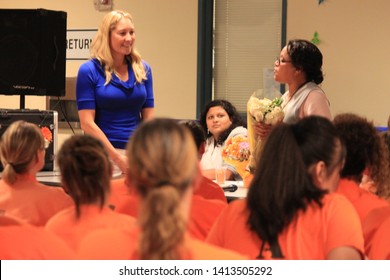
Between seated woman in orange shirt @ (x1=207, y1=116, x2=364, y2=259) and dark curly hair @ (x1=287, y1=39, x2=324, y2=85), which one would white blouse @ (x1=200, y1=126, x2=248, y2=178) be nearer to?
dark curly hair @ (x1=287, y1=39, x2=324, y2=85)

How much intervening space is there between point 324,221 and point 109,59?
7.57ft

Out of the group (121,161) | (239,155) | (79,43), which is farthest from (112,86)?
(79,43)

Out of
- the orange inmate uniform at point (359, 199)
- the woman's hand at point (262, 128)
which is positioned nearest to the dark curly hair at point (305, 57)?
the woman's hand at point (262, 128)

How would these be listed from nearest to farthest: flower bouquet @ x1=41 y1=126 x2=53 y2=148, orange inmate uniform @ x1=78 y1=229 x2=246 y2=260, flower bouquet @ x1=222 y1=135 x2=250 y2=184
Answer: orange inmate uniform @ x1=78 y1=229 x2=246 y2=260, flower bouquet @ x1=222 y1=135 x2=250 y2=184, flower bouquet @ x1=41 y1=126 x2=53 y2=148

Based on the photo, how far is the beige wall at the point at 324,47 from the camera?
19.4 feet

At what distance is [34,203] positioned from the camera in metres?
2.74

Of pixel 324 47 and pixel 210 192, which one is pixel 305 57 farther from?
pixel 324 47

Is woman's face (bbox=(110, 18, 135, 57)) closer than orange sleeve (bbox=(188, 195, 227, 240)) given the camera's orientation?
No

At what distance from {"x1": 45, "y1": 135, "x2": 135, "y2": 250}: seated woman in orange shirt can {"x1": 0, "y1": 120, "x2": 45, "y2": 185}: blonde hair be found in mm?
661

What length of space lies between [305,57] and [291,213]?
6.85 ft

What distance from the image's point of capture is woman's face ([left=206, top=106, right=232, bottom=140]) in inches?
197

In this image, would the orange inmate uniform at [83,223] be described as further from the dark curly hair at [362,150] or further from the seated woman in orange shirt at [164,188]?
the dark curly hair at [362,150]

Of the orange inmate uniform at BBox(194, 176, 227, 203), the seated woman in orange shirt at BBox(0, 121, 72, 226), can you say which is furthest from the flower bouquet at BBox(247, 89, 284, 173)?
the seated woman in orange shirt at BBox(0, 121, 72, 226)

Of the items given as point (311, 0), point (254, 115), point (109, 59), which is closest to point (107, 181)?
point (254, 115)
